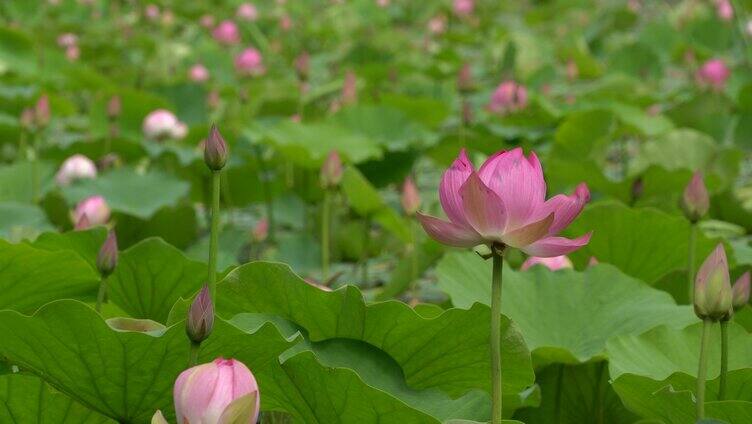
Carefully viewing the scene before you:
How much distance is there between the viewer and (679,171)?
6.22 feet

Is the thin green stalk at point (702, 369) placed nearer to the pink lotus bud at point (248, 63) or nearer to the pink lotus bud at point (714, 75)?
the pink lotus bud at point (714, 75)

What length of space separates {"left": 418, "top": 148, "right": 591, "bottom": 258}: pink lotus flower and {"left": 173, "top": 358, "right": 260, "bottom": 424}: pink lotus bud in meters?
0.17

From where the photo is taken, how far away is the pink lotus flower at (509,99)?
278 cm

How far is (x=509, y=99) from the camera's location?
2801mm

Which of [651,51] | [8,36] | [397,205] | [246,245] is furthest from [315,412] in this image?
[651,51]

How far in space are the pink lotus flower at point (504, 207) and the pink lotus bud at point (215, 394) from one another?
17 cm

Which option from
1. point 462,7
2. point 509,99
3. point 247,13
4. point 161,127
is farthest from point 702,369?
point 462,7

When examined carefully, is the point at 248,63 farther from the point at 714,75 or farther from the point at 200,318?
the point at 200,318

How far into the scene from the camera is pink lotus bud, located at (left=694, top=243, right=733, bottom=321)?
0.83 m

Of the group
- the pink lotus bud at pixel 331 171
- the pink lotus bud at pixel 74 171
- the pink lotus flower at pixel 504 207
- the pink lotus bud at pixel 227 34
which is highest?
the pink lotus bud at pixel 227 34

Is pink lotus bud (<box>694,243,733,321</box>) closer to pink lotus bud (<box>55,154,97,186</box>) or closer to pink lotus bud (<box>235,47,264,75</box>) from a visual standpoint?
pink lotus bud (<box>55,154,97,186</box>)

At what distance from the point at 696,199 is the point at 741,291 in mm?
268

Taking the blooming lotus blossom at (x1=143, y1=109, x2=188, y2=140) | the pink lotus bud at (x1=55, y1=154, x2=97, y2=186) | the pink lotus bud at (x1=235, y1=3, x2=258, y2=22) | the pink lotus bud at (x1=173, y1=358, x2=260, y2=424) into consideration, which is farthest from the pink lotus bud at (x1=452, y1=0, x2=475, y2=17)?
the pink lotus bud at (x1=173, y1=358, x2=260, y2=424)

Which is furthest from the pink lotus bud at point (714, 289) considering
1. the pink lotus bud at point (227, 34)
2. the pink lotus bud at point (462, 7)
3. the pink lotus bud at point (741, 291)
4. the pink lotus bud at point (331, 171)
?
the pink lotus bud at point (462, 7)
